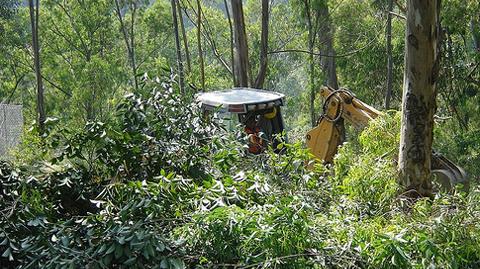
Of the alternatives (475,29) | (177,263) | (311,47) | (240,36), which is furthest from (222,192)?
(311,47)

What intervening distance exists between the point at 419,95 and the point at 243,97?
5.32 m

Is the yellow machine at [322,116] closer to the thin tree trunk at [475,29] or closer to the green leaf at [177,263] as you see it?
the green leaf at [177,263]

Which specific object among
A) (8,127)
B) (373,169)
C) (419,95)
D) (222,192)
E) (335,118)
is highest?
(419,95)

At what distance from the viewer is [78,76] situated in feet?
66.1

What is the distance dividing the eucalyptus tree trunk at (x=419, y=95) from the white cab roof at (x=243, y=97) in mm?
4813

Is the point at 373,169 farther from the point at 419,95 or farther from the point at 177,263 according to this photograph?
the point at 177,263

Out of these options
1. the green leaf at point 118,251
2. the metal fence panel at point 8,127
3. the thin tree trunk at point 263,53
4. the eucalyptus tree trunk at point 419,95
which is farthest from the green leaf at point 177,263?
the metal fence panel at point 8,127

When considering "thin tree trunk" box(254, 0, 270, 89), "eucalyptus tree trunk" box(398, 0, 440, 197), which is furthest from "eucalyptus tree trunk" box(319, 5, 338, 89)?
"eucalyptus tree trunk" box(398, 0, 440, 197)

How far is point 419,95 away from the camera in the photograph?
341 cm

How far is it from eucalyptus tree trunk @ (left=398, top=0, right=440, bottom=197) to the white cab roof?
4.81 m

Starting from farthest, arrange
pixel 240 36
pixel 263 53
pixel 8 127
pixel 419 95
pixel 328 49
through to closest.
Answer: pixel 328 49 → pixel 8 127 → pixel 263 53 → pixel 240 36 → pixel 419 95

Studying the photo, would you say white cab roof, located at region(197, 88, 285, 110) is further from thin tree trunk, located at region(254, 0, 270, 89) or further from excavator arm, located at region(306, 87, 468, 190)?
excavator arm, located at region(306, 87, 468, 190)

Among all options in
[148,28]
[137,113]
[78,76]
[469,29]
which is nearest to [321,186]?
[137,113]

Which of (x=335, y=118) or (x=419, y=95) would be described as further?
(x=335, y=118)
